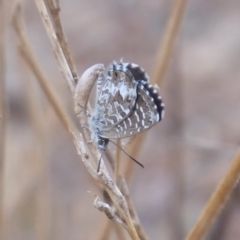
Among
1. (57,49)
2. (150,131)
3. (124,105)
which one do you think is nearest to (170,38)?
(124,105)

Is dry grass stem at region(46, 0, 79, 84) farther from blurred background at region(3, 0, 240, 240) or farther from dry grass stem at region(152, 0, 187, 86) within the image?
blurred background at region(3, 0, 240, 240)

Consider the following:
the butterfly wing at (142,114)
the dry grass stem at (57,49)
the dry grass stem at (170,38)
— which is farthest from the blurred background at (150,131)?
the dry grass stem at (57,49)

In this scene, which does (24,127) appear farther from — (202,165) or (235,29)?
(235,29)

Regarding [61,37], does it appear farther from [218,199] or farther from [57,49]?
[218,199]

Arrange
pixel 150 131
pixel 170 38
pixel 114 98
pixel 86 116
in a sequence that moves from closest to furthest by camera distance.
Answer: pixel 86 116 < pixel 114 98 < pixel 170 38 < pixel 150 131

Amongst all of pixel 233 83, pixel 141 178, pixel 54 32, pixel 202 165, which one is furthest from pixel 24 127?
pixel 54 32

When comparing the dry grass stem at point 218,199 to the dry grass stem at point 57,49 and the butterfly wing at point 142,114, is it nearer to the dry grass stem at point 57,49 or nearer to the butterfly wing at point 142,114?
the butterfly wing at point 142,114
